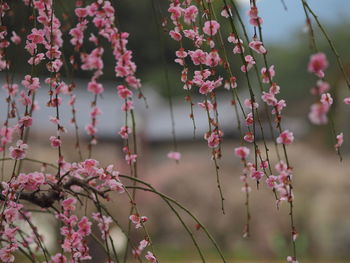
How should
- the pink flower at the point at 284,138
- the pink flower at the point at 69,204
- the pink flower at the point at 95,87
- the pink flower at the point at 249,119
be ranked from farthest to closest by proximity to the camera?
A: 1. the pink flower at the point at 95,87
2. the pink flower at the point at 69,204
3. the pink flower at the point at 249,119
4. the pink flower at the point at 284,138

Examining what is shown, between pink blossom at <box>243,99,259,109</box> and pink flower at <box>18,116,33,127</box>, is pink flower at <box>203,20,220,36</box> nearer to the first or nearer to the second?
pink blossom at <box>243,99,259,109</box>

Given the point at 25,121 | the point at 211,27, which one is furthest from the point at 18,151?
the point at 211,27

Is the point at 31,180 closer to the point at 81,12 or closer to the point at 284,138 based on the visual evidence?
the point at 81,12

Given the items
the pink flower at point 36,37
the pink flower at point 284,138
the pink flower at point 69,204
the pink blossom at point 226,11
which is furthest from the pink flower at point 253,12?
the pink flower at point 69,204

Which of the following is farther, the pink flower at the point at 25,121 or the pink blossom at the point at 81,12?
the pink blossom at the point at 81,12

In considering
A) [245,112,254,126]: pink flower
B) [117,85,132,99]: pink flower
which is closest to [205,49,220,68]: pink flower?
[245,112,254,126]: pink flower

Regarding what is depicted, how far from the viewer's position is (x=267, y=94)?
1253 mm

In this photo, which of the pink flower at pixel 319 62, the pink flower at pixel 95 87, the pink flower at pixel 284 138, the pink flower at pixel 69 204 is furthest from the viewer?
the pink flower at pixel 95 87

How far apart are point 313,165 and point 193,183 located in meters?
1.38

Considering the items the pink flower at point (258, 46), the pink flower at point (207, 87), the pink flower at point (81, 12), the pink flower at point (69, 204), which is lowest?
the pink flower at point (69, 204)

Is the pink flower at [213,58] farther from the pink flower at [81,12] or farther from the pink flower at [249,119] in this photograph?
the pink flower at [81,12]

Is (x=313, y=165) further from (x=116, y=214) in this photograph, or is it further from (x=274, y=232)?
(x=116, y=214)

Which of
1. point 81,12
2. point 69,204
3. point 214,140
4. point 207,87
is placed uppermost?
point 81,12

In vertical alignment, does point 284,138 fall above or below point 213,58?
below
